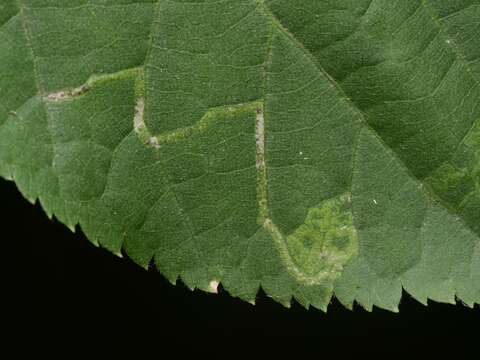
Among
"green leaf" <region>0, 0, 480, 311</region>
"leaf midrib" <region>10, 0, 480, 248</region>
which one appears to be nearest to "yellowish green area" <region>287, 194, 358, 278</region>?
"green leaf" <region>0, 0, 480, 311</region>

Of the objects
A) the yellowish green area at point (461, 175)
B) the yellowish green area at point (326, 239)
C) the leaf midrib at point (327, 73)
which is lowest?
the yellowish green area at point (326, 239)

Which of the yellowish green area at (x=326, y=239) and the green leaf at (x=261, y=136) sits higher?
the green leaf at (x=261, y=136)

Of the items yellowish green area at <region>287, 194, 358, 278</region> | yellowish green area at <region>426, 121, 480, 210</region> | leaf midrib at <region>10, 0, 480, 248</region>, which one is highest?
leaf midrib at <region>10, 0, 480, 248</region>

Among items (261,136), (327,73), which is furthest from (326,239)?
(327,73)

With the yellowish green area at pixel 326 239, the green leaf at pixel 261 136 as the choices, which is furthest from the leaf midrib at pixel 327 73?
the yellowish green area at pixel 326 239

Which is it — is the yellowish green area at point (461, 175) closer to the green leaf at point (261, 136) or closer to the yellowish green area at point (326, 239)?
the green leaf at point (261, 136)

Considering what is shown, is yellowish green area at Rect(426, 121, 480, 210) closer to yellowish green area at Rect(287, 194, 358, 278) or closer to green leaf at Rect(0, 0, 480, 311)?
green leaf at Rect(0, 0, 480, 311)

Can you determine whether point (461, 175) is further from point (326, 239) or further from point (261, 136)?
point (261, 136)
